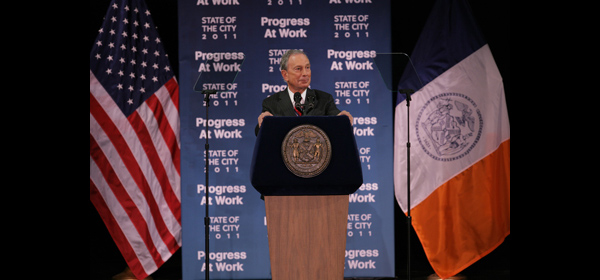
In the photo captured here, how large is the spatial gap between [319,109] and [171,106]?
1.76m

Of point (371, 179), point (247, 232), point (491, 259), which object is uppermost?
point (371, 179)

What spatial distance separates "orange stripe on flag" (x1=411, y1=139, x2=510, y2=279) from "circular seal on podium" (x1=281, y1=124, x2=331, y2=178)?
83.0 inches

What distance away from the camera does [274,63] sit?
4.67 meters

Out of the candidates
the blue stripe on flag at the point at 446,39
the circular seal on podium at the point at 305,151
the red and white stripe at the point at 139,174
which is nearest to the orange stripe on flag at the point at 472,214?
the blue stripe on flag at the point at 446,39

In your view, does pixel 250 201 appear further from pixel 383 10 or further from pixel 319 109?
pixel 383 10

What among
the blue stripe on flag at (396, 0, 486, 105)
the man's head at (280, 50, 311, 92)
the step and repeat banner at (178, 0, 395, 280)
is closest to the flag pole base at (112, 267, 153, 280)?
the step and repeat banner at (178, 0, 395, 280)

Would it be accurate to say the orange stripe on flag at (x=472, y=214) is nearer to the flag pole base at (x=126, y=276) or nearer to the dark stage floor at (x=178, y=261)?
the dark stage floor at (x=178, y=261)

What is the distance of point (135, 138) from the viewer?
457cm

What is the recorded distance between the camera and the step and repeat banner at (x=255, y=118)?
15.2ft

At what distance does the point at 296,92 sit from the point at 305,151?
20.3 inches

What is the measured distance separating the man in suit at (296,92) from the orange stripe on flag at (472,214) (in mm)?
1706

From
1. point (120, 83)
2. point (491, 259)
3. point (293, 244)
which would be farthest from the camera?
point (491, 259)

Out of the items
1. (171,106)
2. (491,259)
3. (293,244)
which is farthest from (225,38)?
(491,259)

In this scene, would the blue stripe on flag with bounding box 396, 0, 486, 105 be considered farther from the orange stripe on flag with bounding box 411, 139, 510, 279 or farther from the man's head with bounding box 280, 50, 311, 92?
the man's head with bounding box 280, 50, 311, 92
